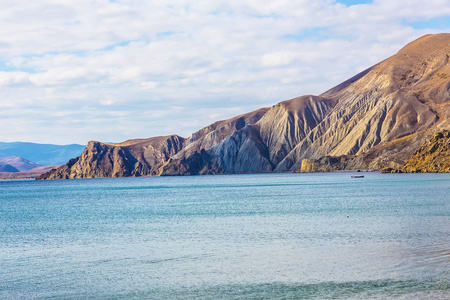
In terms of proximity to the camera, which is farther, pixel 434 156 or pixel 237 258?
pixel 434 156

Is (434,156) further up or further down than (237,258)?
further up

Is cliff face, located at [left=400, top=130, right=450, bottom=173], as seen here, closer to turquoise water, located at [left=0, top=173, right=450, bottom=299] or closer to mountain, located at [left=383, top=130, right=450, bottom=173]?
mountain, located at [left=383, top=130, right=450, bottom=173]

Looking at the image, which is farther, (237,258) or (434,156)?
(434,156)

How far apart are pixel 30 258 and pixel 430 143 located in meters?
157

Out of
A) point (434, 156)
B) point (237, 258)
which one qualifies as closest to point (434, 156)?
point (434, 156)

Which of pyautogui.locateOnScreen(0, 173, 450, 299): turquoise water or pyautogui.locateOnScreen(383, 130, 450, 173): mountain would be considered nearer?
pyautogui.locateOnScreen(0, 173, 450, 299): turquoise water

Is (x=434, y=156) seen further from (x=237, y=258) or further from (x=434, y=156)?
(x=237, y=258)

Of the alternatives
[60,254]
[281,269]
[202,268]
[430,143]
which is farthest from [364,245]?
[430,143]

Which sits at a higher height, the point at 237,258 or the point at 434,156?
the point at 434,156

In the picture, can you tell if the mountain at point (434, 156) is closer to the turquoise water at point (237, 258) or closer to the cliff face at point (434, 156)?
the cliff face at point (434, 156)

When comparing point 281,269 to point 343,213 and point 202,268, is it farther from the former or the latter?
point 343,213

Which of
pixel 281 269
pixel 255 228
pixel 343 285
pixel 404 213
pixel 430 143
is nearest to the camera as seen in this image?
pixel 343 285

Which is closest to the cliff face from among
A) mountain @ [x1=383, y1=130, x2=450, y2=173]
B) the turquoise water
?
mountain @ [x1=383, y1=130, x2=450, y2=173]

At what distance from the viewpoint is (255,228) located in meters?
46.4
